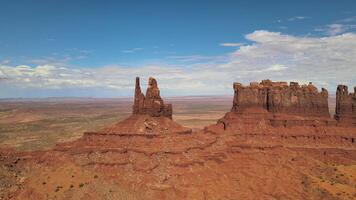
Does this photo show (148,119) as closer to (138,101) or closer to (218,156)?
(138,101)

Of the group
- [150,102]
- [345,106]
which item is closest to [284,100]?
[345,106]

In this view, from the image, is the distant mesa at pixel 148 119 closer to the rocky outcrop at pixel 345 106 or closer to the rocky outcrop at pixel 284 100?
the rocky outcrop at pixel 284 100

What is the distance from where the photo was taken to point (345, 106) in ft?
275

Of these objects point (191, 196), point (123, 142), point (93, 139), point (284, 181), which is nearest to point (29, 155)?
point (93, 139)

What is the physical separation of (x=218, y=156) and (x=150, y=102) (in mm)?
14692

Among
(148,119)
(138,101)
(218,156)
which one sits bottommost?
(218,156)

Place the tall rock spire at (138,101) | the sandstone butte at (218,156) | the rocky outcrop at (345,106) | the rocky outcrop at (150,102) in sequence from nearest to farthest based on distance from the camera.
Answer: the sandstone butte at (218,156)
the rocky outcrop at (150,102)
the tall rock spire at (138,101)
the rocky outcrop at (345,106)

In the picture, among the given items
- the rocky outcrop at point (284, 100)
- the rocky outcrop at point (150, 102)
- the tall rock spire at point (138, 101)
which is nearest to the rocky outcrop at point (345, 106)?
the rocky outcrop at point (284, 100)

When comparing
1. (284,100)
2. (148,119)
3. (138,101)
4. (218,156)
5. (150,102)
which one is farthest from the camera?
(284,100)

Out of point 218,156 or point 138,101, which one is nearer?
point 218,156

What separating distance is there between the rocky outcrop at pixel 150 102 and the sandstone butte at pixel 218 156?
171 millimetres

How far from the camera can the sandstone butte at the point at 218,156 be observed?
53.8 meters

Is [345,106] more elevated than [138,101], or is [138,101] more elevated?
[138,101]

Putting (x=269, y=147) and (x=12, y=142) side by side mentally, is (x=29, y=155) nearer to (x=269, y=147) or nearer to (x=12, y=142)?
(x=269, y=147)
